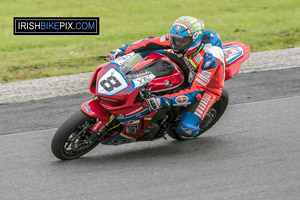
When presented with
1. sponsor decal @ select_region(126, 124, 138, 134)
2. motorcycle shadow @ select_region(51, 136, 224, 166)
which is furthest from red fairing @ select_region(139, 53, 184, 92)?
motorcycle shadow @ select_region(51, 136, 224, 166)

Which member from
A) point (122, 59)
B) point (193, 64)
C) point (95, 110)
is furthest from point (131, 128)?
point (193, 64)

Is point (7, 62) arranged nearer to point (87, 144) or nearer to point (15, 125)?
point (15, 125)

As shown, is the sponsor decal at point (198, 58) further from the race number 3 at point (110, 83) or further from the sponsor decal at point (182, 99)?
the race number 3 at point (110, 83)

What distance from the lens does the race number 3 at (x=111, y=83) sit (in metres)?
5.38

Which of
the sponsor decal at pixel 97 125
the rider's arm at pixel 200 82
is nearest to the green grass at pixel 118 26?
the sponsor decal at pixel 97 125

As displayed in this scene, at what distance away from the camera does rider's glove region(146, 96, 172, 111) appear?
5602 millimetres

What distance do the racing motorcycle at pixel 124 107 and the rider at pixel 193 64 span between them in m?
0.10

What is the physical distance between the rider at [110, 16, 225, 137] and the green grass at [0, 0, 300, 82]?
4.45m

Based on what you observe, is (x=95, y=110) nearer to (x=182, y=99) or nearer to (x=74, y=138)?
(x=74, y=138)

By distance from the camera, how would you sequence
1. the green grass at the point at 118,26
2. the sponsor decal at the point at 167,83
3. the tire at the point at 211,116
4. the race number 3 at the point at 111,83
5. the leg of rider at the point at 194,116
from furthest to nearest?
the green grass at the point at 118,26, the tire at the point at 211,116, the leg of rider at the point at 194,116, the sponsor decal at the point at 167,83, the race number 3 at the point at 111,83

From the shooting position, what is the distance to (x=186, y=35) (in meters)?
5.73

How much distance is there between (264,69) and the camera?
32.1 ft

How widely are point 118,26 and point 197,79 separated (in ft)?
31.2

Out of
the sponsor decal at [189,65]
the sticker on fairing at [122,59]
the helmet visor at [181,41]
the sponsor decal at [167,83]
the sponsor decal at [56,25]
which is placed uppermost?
the helmet visor at [181,41]
